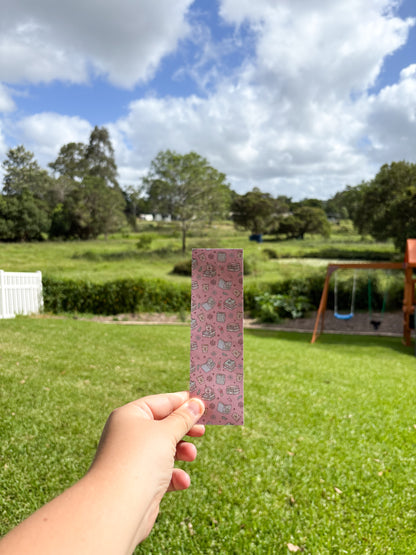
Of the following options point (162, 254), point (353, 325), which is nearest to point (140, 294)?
point (162, 254)

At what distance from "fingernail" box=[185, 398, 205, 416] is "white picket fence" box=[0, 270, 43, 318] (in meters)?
6.52

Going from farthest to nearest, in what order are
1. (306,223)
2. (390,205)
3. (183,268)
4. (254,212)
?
1. (306,223)
2. (254,212)
3. (390,205)
4. (183,268)

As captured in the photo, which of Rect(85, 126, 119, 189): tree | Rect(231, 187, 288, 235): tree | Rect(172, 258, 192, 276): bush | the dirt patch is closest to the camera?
the dirt patch

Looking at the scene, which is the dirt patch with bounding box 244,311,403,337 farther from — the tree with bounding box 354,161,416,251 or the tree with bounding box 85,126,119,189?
the tree with bounding box 85,126,119,189

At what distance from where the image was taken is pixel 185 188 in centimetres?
1557

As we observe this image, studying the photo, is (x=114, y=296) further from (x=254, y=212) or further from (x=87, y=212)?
(x=254, y=212)

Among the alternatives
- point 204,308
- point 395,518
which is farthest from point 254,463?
point 204,308

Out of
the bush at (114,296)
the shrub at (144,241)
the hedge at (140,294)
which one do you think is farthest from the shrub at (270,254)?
the bush at (114,296)

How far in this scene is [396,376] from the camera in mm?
4688

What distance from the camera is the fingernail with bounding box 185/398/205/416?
0.77 m

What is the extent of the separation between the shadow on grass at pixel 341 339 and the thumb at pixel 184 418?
21.4ft

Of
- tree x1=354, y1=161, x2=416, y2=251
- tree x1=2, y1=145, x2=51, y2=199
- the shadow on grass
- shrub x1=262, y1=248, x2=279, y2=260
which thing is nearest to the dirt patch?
the shadow on grass

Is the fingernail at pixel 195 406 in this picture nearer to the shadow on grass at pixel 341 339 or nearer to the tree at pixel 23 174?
the shadow on grass at pixel 341 339

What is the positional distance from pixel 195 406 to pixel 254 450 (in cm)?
197
